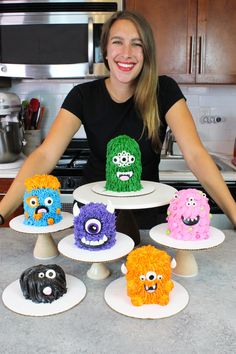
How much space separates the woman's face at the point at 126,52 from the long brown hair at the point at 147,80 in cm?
2

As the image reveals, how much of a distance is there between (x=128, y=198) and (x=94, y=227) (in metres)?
0.17

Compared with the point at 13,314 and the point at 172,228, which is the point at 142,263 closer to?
the point at 172,228

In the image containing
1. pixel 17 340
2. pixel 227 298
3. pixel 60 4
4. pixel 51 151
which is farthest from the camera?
pixel 60 4

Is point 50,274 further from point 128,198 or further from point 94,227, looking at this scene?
point 128,198

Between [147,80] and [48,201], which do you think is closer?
[48,201]

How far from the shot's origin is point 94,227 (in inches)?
35.9

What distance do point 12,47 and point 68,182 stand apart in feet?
2.68

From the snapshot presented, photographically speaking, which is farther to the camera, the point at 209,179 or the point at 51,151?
the point at 51,151

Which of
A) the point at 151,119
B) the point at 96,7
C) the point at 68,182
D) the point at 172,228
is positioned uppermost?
the point at 96,7

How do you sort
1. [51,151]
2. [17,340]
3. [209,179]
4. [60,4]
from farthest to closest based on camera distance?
[60,4], [51,151], [209,179], [17,340]

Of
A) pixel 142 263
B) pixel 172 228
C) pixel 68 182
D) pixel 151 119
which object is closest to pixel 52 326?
pixel 142 263

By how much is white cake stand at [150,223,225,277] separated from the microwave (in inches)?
56.5

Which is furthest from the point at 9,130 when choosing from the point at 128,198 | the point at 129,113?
the point at 128,198

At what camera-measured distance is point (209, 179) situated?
132 cm
